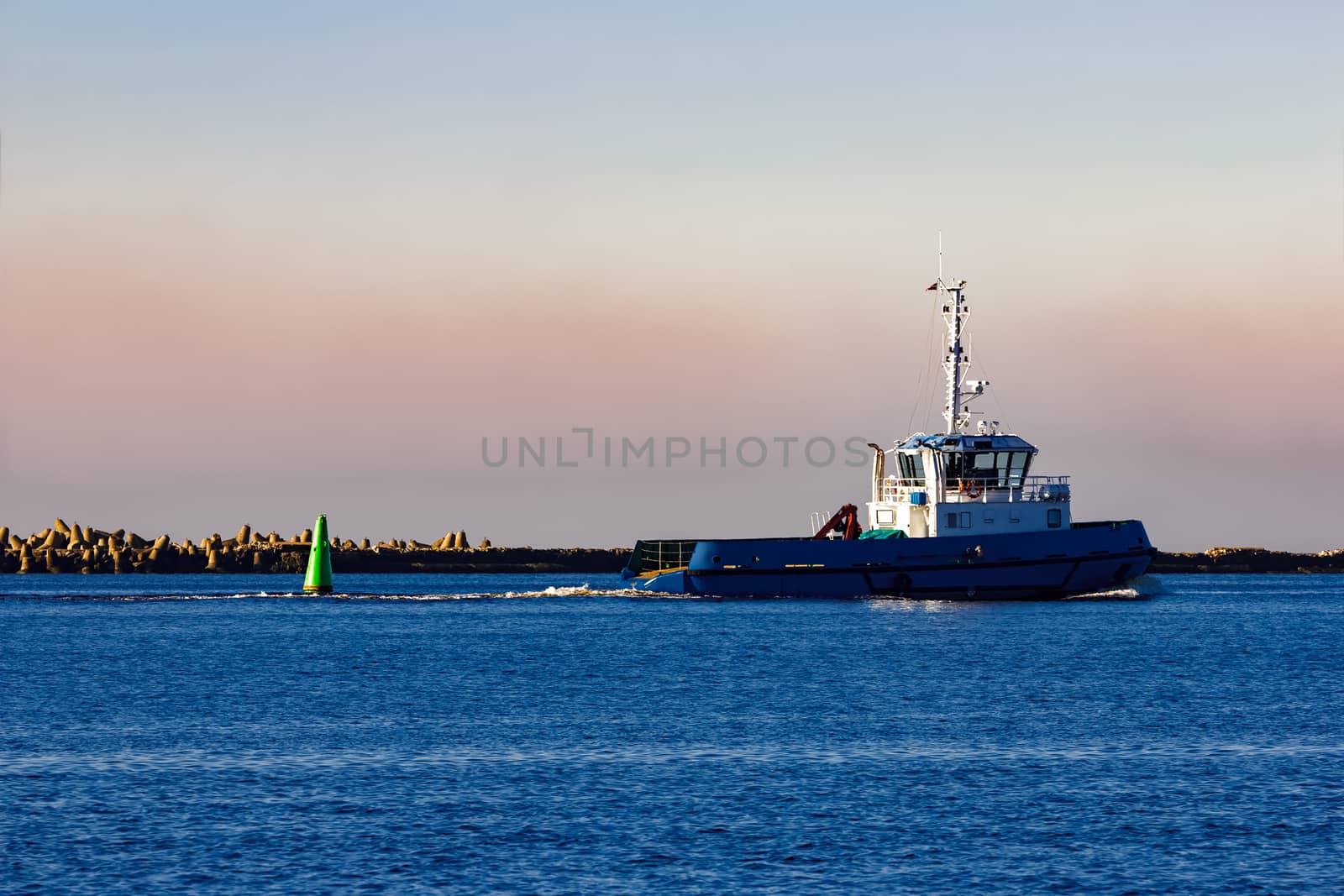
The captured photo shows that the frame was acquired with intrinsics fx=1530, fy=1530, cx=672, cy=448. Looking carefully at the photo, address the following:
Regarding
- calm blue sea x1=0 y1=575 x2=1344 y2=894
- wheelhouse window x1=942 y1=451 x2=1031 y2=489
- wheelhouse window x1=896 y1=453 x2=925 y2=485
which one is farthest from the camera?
wheelhouse window x1=896 y1=453 x2=925 y2=485

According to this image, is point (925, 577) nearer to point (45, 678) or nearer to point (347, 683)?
point (347, 683)

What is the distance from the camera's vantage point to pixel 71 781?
26938 mm

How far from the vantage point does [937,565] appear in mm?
70500

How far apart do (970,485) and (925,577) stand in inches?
187

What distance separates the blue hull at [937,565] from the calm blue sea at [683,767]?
1015 centimetres

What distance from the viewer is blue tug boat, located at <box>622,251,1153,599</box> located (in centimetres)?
7025

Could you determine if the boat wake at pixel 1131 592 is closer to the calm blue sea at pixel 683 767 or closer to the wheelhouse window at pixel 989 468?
the wheelhouse window at pixel 989 468

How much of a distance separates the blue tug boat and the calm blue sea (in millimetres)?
10290

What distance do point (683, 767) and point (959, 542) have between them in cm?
4358

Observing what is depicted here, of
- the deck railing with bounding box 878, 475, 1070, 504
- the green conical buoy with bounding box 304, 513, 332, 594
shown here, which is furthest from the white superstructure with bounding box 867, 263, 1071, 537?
the green conical buoy with bounding box 304, 513, 332, 594

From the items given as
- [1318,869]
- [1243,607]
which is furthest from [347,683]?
[1243,607]

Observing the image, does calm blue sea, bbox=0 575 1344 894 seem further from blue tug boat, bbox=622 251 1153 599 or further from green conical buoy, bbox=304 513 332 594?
green conical buoy, bbox=304 513 332 594

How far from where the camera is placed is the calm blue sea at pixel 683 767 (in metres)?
20.9

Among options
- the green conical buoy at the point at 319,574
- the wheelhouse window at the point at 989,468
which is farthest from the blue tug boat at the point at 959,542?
the green conical buoy at the point at 319,574
